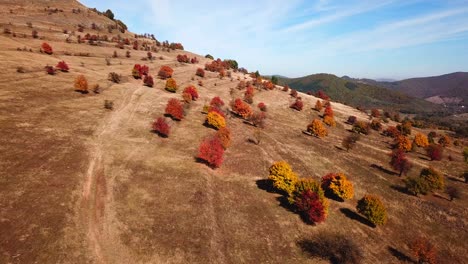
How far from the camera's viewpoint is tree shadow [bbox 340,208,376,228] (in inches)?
1741

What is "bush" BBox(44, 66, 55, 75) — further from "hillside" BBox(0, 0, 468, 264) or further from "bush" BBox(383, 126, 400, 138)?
"bush" BBox(383, 126, 400, 138)

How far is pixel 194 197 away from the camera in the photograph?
131 ft

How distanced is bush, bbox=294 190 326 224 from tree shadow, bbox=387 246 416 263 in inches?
377

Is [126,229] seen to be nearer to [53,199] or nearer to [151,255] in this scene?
[151,255]

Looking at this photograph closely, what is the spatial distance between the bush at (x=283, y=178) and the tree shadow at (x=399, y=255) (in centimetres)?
1545

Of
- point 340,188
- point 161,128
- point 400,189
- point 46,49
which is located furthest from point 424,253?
point 46,49

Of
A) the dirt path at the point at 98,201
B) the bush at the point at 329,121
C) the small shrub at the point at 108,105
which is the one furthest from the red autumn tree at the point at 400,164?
the small shrub at the point at 108,105

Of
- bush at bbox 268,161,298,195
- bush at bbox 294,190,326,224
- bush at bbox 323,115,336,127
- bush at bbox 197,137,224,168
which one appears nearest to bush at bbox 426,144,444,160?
bush at bbox 323,115,336,127

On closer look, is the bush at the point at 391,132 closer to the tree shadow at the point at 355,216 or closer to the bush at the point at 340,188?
the bush at the point at 340,188

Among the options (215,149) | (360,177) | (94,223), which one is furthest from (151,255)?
(360,177)

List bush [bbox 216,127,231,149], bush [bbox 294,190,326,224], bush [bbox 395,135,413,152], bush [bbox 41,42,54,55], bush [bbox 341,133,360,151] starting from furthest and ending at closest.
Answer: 1. bush [bbox 41,42,54,55]
2. bush [bbox 395,135,413,152]
3. bush [bbox 341,133,360,151]
4. bush [bbox 216,127,231,149]
5. bush [bbox 294,190,326,224]

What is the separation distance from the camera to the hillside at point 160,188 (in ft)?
97.5

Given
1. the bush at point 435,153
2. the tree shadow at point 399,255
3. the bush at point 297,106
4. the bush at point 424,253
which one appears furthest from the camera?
the bush at point 297,106

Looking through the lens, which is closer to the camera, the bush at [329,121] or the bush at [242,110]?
the bush at [242,110]
